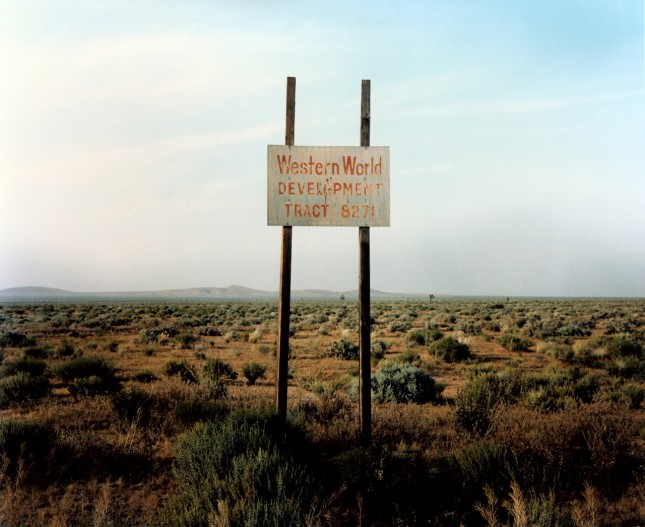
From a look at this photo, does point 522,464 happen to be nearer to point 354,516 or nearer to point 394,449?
point 394,449

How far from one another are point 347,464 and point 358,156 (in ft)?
12.7

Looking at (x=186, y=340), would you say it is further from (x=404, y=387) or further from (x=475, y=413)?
(x=475, y=413)

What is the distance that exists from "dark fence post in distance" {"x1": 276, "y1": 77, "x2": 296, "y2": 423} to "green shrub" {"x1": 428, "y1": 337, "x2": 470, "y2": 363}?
11.6 metres

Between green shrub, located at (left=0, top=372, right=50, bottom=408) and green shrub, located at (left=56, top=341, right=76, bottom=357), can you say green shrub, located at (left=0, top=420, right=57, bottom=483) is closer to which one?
green shrub, located at (left=0, top=372, right=50, bottom=408)

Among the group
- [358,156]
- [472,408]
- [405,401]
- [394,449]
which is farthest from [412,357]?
[358,156]

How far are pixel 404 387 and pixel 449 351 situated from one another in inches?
282

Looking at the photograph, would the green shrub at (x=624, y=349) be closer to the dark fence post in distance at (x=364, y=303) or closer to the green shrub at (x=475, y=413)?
the green shrub at (x=475, y=413)

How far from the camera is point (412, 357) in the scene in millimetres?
17203

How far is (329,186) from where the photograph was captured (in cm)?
651

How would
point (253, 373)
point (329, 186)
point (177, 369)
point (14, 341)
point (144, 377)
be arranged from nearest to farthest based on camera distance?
point (329, 186), point (144, 377), point (253, 373), point (177, 369), point (14, 341)

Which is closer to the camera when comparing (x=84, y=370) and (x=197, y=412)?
(x=197, y=412)

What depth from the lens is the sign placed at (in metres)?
6.45

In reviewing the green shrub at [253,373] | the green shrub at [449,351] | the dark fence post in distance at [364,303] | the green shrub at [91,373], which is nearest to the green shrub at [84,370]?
the green shrub at [91,373]

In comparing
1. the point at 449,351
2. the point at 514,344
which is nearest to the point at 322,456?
the point at 449,351
